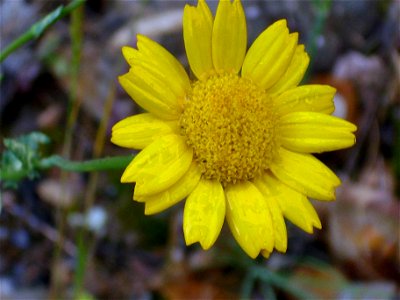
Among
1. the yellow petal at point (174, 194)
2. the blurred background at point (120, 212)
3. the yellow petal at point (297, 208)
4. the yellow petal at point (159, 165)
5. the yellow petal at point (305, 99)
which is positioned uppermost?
the yellow petal at point (159, 165)

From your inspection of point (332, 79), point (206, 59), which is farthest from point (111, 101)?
point (206, 59)

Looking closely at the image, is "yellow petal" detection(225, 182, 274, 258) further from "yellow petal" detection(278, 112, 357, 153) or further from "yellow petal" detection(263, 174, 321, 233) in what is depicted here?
"yellow petal" detection(278, 112, 357, 153)

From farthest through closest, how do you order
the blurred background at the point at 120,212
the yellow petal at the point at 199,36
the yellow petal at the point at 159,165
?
the blurred background at the point at 120,212
the yellow petal at the point at 199,36
the yellow petal at the point at 159,165

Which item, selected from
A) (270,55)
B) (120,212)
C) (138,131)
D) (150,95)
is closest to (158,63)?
(150,95)

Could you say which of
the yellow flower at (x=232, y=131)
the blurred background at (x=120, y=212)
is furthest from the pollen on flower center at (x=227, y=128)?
the blurred background at (x=120, y=212)

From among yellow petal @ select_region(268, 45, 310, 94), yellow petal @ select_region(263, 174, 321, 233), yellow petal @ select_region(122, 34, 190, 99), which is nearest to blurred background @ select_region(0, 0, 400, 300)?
yellow petal @ select_region(268, 45, 310, 94)

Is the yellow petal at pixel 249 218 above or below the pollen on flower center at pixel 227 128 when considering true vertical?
below

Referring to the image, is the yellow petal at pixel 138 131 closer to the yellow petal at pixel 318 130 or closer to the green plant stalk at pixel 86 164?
the green plant stalk at pixel 86 164

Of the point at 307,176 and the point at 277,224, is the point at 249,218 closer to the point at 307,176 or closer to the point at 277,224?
the point at 277,224
